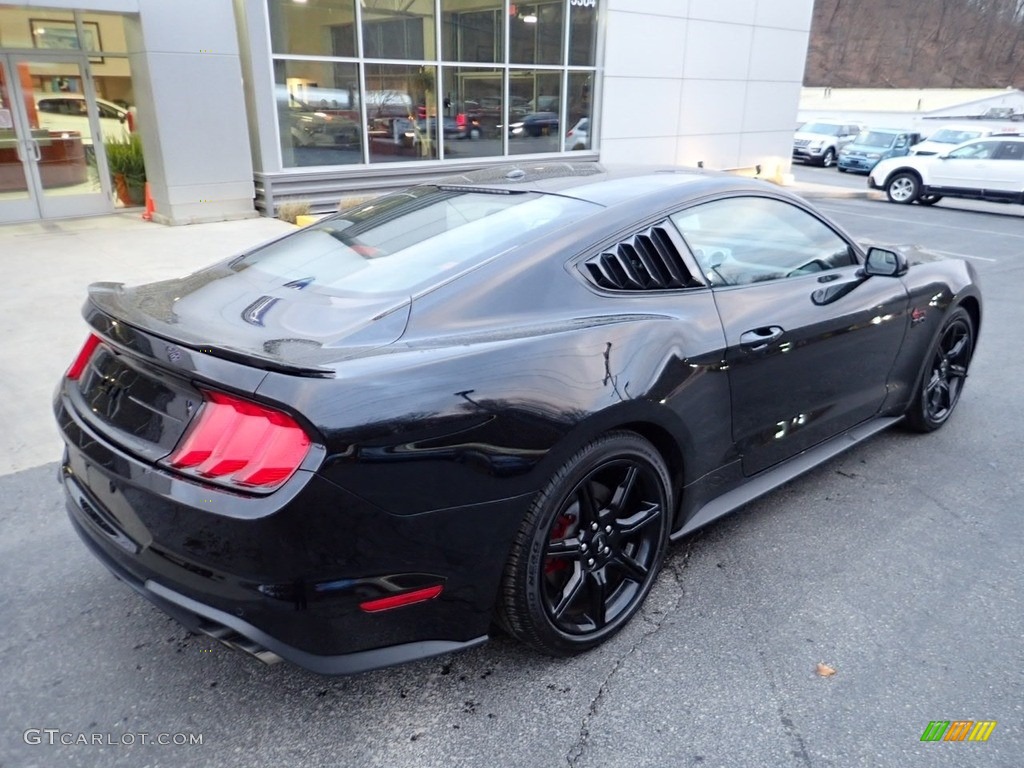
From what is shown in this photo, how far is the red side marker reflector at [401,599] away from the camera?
2113 millimetres

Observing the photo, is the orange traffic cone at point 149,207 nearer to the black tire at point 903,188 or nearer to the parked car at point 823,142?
the black tire at point 903,188

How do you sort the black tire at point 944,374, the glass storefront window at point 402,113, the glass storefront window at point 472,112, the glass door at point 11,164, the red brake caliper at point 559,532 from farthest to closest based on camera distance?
the glass storefront window at point 472,112 → the glass storefront window at point 402,113 → the glass door at point 11,164 → the black tire at point 944,374 → the red brake caliper at point 559,532

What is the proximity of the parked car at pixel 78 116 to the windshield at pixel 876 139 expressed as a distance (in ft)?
78.5

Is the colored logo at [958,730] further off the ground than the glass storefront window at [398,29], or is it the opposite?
the glass storefront window at [398,29]

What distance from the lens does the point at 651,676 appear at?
2.58 m

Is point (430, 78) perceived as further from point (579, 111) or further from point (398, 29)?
point (579, 111)

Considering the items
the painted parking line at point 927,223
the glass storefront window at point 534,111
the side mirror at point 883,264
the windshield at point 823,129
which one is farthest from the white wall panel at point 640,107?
the windshield at point 823,129

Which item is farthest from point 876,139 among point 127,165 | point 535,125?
point 127,165

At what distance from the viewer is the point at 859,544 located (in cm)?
340

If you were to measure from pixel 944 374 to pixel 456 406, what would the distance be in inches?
142

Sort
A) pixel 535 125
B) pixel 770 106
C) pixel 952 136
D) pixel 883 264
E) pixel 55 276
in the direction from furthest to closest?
1. pixel 952 136
2. pixel 770 106
3. pixel 535 125
4. pixel 55 276
5. pixel 883 264

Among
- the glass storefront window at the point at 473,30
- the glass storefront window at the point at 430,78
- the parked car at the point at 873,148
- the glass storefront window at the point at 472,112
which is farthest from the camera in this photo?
the parked car at the point at 873,148

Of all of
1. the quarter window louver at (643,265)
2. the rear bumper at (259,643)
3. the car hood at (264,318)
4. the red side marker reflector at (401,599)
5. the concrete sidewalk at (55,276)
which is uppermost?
the quarter window louver at (643,265)

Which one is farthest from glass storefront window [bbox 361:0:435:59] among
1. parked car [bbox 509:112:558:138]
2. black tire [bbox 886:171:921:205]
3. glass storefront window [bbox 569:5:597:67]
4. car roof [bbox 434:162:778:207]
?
black tire [bbox 886:171:921:205]
